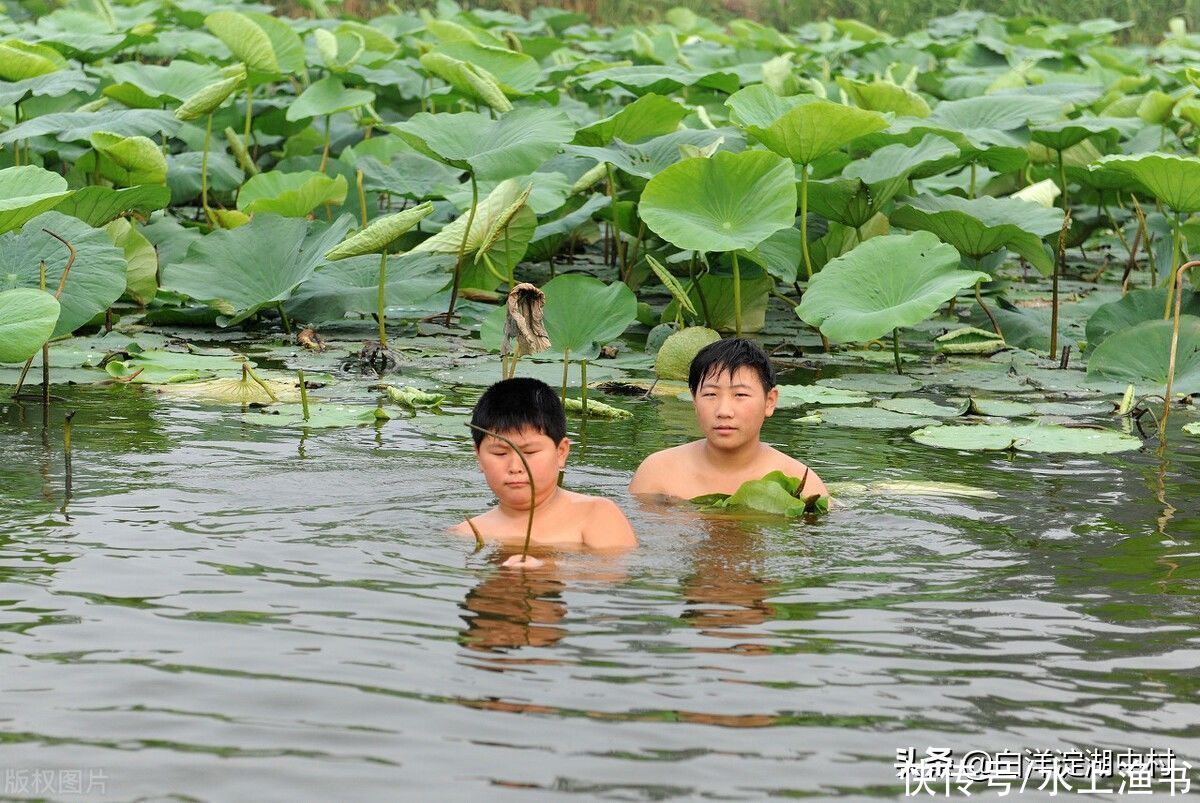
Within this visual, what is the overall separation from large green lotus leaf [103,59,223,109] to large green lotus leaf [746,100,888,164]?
127 inches

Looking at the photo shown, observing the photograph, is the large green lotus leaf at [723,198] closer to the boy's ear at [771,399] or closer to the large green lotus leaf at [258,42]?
the boy's ear at [771,399]

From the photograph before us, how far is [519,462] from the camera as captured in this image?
13.0 ft

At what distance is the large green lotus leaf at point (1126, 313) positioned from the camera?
6.56 metres

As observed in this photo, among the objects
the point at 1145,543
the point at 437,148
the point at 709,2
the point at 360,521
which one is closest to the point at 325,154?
the point at 437,148

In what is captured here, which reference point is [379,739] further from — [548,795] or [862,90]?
[862,90]

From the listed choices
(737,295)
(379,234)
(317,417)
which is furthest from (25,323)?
(737,295)

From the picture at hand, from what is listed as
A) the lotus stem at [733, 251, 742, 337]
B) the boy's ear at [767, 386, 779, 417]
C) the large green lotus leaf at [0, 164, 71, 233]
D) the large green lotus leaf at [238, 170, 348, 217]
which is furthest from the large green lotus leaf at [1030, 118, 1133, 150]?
the large green lotus leaf at [0, 164, 71, 233]

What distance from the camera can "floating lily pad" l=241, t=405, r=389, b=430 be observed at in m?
5.43

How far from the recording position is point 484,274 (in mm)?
7223

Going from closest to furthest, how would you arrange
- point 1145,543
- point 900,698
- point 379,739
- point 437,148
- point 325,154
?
point 379,739
point 900,698
point 1145,543
point 437,148
point 325,154

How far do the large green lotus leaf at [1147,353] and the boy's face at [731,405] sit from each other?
1946 millimetres

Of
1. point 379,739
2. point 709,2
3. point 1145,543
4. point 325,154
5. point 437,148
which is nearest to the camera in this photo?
point 379,739

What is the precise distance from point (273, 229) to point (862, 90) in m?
3.12

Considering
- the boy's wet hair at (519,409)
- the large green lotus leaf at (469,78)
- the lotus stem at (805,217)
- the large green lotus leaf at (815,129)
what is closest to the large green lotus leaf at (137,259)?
the large green lotus leaf at (469,78)
